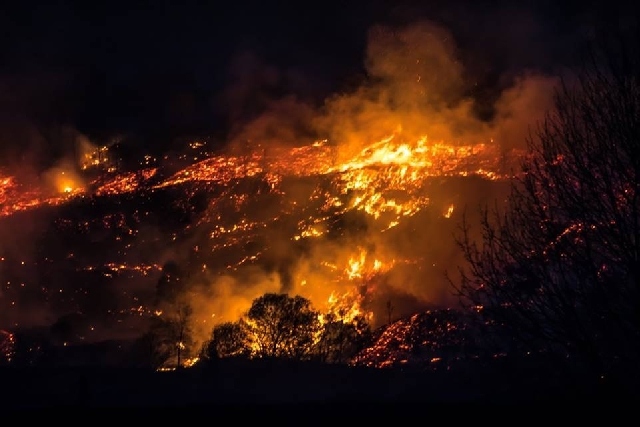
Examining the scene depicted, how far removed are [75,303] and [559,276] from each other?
114685 millimetres

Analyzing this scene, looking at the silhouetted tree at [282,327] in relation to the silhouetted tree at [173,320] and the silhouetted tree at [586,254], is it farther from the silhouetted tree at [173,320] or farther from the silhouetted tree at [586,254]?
the silhouetted tree at [586,254]

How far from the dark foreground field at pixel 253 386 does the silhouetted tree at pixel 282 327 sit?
17.8 metres

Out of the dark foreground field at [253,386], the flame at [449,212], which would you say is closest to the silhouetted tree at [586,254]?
the dark foreground field at [253,386]

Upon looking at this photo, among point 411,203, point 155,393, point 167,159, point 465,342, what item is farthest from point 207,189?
point 155,393

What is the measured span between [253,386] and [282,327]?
25.9 m

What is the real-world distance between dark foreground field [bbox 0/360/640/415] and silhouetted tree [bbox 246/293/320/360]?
17.8 metres

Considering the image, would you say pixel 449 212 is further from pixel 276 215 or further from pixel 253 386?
pixel 253 386

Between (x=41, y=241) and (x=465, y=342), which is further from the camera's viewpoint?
(x=41, y=241)

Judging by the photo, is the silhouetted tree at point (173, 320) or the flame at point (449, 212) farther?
the flame at point (449, 212)

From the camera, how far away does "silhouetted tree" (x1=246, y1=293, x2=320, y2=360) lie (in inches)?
2014

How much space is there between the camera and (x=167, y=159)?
130 m

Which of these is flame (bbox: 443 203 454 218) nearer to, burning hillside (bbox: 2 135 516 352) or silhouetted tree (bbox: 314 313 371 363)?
burning hillside (bbox: 2 135 516 352)

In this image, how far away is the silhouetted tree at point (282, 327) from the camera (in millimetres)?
51156

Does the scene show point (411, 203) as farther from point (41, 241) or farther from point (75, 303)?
point (41, 241)
